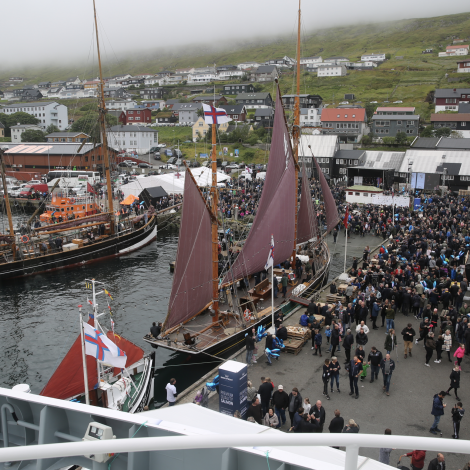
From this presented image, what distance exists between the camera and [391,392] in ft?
52.2

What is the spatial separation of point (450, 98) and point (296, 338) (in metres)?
110

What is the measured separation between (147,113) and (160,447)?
14280cm

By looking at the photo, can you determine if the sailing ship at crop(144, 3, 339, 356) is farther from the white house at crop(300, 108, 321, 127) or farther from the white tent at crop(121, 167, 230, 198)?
the white house at crop(300, 108, 321, 127)

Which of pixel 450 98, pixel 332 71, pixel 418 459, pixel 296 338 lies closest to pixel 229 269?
pixel 296 338

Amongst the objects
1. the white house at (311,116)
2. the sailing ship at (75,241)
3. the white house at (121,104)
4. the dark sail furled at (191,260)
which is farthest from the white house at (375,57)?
the dark sail furled at (191,260)

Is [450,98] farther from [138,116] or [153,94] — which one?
[153,94]

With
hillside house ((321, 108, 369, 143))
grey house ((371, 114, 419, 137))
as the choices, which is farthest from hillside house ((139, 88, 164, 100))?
grey house ((371, 114, 419, 137))

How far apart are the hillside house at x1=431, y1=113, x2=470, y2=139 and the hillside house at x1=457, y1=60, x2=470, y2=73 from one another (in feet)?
209

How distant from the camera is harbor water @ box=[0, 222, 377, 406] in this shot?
2098cm

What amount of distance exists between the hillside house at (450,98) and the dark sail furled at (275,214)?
9937 cm

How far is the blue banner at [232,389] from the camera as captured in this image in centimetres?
1391

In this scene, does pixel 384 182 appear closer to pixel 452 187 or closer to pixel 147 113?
pixel 452 187

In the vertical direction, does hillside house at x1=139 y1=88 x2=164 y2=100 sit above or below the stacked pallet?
above

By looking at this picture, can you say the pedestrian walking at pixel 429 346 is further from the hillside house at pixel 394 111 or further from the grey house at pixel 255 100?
the grey house at pixel 255 100
